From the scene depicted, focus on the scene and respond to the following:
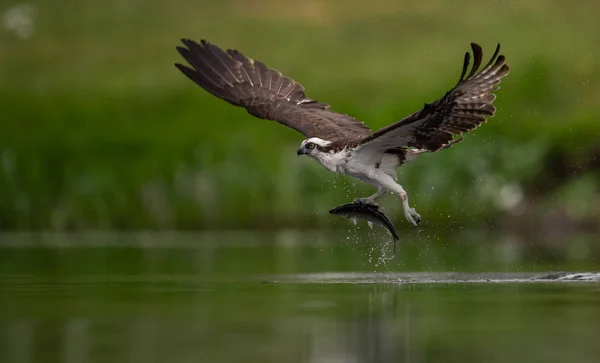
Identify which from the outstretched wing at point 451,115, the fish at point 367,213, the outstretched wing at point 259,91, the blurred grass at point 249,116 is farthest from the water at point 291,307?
the blurred grass at point 249,116

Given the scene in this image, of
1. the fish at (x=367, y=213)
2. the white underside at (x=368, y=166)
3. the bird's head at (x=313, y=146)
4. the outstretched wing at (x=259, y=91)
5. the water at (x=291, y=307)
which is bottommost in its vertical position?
the water at (x=291, y=307)

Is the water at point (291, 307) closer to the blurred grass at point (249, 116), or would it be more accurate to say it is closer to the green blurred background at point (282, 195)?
the green blurred background at point (282, 195)

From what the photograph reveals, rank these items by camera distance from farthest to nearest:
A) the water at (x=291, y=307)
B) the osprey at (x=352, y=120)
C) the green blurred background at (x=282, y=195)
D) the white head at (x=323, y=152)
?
the white head at (x=323, y=152), the osprey at (x=352, y=120), the green blurred background at (x=282, y=195), the water at (x=291, y=307)

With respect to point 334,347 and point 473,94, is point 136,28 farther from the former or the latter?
point 334,347

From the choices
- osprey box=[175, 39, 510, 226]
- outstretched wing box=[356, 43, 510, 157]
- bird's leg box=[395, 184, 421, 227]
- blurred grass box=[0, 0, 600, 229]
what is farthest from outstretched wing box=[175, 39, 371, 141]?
blurred grass box=[0, 0, 600, 229]

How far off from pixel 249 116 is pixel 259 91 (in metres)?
18.5

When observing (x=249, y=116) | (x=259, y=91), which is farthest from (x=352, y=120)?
(x=249, y=116)

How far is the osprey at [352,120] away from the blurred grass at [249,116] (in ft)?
32.9

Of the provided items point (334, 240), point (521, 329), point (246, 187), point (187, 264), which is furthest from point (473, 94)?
point (246, 187)

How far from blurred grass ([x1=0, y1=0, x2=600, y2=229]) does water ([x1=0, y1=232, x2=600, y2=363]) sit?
19.0ft

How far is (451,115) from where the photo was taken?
1933cm

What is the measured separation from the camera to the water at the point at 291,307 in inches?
556

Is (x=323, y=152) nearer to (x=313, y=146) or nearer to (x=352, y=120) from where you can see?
(x=313, y=146)

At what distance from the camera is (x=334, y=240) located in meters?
32.1
